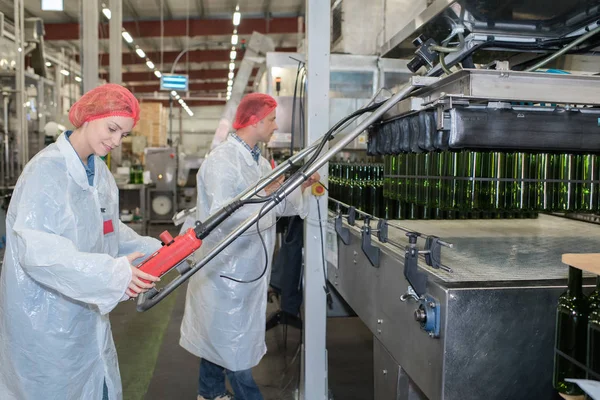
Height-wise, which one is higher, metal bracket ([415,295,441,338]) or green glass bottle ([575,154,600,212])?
green glass bottle ([575,154,600,212])

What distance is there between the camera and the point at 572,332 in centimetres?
121

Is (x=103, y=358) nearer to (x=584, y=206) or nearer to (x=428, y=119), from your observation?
(x=428, y=119)

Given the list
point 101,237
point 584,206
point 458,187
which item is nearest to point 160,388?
point 101,237

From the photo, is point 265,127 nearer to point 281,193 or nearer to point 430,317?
point 281,193

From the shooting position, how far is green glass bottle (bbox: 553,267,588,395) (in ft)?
3.80

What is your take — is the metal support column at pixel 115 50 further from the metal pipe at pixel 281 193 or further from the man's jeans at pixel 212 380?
the metal pipe at pixel 281 193

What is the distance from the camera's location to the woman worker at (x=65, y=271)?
62.8 inches

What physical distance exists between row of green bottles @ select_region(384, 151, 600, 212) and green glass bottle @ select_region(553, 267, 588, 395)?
24.4 inches

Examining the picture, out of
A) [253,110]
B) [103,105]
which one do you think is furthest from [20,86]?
[103,105]

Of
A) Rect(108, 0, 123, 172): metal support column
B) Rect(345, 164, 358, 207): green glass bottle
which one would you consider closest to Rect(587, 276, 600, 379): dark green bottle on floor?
Rect(345, 164, 358, 207): green glass bottle

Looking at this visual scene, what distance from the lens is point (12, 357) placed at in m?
1.77

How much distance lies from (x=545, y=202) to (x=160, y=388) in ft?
8.68

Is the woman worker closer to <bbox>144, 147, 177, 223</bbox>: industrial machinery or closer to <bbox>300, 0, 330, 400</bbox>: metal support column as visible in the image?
<bbox>300, 0, 330, 400</bbox>: metal support column

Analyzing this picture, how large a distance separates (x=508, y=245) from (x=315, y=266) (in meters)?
0.95
